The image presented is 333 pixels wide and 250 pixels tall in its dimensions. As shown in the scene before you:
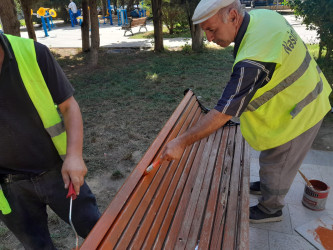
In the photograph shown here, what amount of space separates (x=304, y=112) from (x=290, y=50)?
0.48m

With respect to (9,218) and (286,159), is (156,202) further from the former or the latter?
(286,159)

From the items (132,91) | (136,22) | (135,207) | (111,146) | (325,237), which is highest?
(136,22)

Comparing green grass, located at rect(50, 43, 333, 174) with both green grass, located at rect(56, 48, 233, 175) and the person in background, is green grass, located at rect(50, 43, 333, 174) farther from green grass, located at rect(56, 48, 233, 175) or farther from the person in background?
the person in background

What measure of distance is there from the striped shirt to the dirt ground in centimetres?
182

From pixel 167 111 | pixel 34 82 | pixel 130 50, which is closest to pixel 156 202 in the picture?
pixel 34 82

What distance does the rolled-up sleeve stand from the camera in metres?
1.58

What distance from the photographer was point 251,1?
77.8 ft

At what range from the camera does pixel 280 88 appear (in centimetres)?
183

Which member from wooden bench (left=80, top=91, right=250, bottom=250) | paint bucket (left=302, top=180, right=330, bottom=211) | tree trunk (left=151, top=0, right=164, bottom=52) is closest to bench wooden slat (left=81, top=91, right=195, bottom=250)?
Result: wooden bench (left=80, top=91, right=250, bottom=250)

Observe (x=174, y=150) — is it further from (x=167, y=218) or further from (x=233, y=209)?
(x=233, y=209)

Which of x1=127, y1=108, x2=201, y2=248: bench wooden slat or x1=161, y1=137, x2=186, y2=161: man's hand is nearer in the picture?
x1=127, y1=108, x2=201, y2=248: bench wooden slat

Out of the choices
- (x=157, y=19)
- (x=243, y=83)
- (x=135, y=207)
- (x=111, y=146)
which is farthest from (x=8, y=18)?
(x=243, y=83)

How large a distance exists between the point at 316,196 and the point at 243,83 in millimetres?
1580

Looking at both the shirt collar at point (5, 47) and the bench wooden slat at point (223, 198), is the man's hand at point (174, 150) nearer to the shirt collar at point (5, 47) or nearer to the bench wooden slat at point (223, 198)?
the bench wooden slat at point (223, 198)
